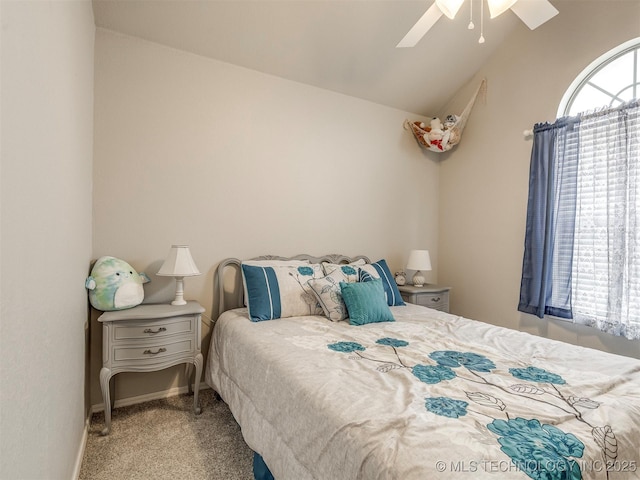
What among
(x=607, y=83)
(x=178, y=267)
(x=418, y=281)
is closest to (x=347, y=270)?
(x=418, y=281)

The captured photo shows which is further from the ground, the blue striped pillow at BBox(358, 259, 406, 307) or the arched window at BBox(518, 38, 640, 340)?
the arched window at BBox(518, 38, 640, 340)

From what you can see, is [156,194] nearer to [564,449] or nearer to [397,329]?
[397,329]

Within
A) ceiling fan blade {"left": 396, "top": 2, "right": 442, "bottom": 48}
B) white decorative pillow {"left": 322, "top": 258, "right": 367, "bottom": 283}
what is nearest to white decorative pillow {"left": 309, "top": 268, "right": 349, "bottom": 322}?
white decorative pillow {"left": 322, "top": 258, "right": 367, "bottom": 283}

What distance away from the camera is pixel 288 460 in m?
1.28

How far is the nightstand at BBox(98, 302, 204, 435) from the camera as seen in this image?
2.00 m

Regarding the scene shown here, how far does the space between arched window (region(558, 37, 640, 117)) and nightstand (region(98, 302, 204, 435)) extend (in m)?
3.38

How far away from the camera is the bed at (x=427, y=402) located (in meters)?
0.91

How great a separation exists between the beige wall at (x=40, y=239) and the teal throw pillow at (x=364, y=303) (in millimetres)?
1564

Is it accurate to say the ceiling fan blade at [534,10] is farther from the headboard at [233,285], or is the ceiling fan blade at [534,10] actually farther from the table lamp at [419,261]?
the headboard at [233,285]

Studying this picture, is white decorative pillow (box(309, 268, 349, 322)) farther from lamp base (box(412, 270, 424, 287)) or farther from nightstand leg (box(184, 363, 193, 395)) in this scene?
lamp base (box(412, 270, 424, 287))

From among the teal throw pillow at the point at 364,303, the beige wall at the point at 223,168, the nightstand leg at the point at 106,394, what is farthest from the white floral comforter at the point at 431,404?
the beige wall at the point at 223,168

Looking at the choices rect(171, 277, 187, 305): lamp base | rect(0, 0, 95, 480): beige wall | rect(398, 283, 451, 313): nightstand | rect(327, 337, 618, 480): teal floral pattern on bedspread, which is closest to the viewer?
rect(0, 0, 95, 480): beige wall

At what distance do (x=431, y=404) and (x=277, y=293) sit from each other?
4.78 ft

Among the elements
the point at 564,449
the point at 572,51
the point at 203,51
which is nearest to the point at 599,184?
the point at 572,51
